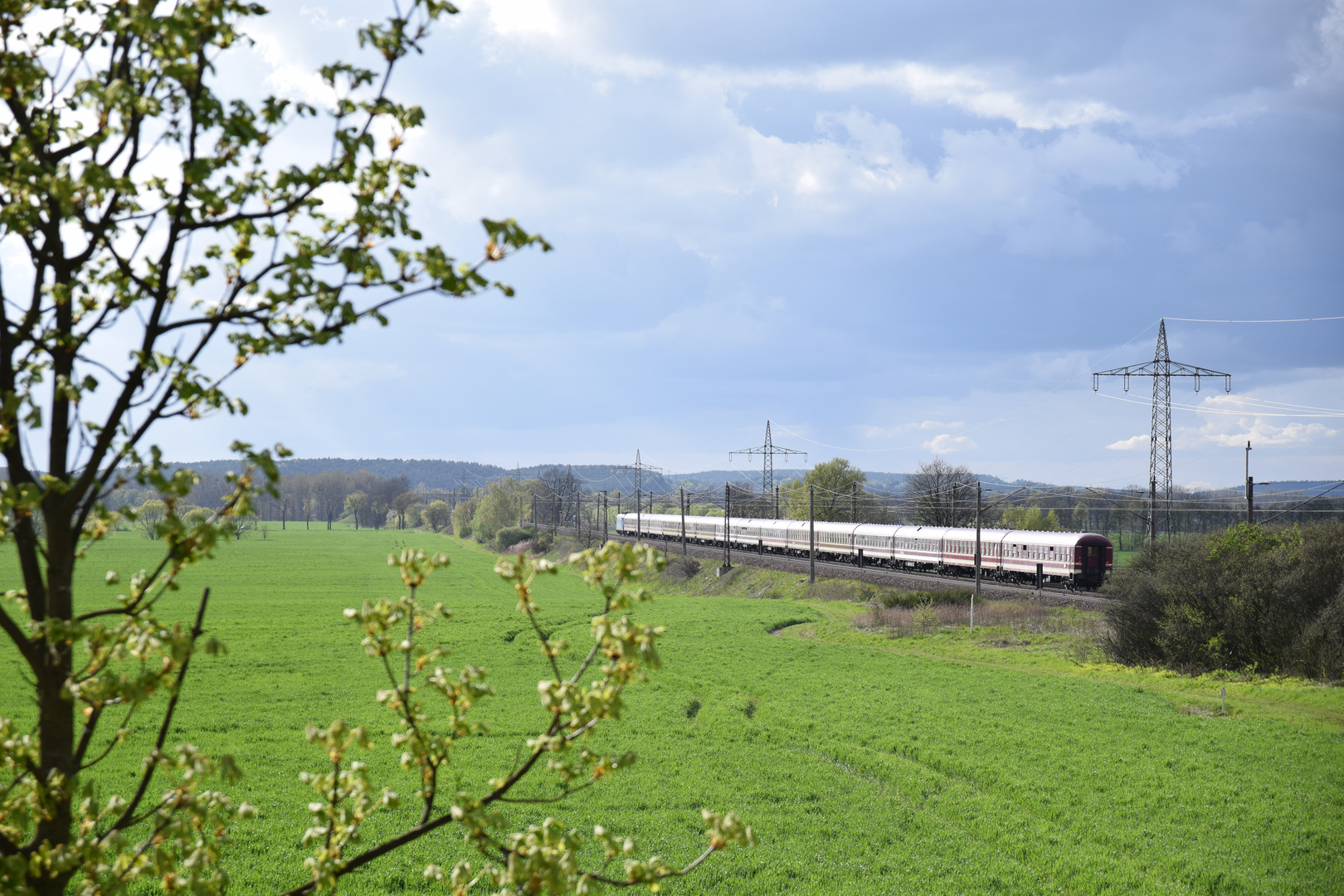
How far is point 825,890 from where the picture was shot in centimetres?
1095

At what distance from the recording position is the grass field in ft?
37.6

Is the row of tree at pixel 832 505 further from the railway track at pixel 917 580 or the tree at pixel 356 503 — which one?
the railway track at pixel 917 580

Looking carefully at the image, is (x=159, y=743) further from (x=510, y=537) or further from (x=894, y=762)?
(x=510, y=537)

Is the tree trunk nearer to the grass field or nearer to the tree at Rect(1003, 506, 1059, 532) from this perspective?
the grass field

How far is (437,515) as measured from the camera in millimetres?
145375

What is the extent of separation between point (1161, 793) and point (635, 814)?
891 centimetres

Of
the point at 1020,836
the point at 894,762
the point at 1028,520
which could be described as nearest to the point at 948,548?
the point at 894,762

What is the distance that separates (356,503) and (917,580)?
118279 millimetres

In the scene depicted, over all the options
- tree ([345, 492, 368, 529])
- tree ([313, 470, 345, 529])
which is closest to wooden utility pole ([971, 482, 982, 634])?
tree ([313, 470, 345, 529])

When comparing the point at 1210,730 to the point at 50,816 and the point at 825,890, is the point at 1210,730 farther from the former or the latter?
the point at 50,816

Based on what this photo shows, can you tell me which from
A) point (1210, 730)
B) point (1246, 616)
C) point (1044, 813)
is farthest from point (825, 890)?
point (1246, 616)

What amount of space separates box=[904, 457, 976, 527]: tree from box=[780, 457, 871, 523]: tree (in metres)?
5.63

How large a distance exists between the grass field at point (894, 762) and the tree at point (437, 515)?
4603 inches

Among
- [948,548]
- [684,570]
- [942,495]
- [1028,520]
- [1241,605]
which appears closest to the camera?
[1241,605]
